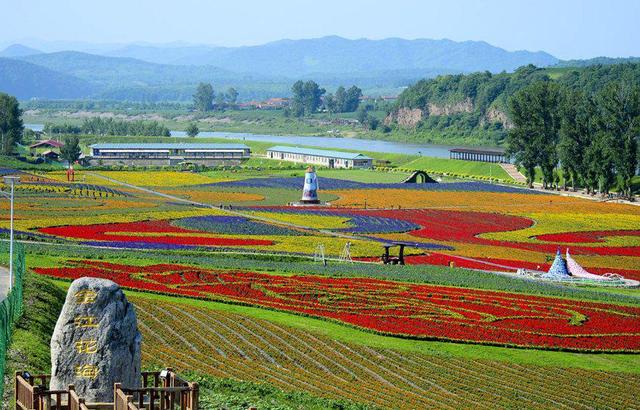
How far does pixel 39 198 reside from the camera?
9362 cm

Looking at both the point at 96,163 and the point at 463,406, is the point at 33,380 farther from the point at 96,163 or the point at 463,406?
the point at 96,163

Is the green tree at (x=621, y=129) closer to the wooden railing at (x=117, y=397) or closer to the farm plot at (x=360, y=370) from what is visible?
the farm plot at (x=360, y=370)

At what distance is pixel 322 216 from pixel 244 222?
366 inches

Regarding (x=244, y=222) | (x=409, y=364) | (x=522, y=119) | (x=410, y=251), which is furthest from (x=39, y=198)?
(x=409, y=364)

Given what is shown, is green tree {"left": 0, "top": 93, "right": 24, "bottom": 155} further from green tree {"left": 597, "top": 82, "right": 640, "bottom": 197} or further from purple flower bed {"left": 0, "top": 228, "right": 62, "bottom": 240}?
purple flower bed {"left": 0, "top": 228, "right": 62, "bottom": 240}

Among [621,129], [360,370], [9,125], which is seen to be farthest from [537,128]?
[360,370]

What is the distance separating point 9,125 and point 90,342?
138 metres

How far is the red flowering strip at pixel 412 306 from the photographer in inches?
1615

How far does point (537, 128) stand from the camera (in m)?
118

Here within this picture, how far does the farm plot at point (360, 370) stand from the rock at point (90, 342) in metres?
8.81

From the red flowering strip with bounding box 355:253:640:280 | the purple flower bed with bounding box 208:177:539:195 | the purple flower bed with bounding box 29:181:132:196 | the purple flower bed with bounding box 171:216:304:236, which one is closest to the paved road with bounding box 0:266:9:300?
the red flowering strip with bounding box 355:253:640:280

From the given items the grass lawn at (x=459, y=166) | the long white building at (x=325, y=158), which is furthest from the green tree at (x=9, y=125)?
the grass lawn at (x=459, y=166)

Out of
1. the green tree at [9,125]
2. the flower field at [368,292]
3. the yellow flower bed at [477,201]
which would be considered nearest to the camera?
the flower field at [368,292]

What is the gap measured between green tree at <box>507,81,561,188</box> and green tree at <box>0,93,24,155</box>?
64.1 metres
